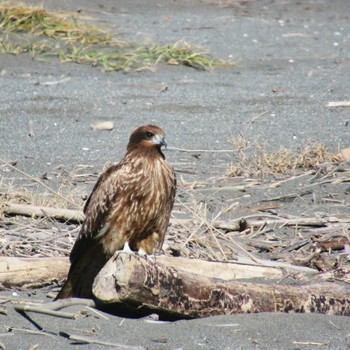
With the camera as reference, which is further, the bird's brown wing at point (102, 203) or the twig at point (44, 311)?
the bird's brown wing at point (102, 203)

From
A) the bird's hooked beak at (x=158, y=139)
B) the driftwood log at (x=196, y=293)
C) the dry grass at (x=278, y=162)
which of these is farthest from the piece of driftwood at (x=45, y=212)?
Answer: the dry grass at (x=278, y=162)

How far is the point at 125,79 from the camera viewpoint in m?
13.9

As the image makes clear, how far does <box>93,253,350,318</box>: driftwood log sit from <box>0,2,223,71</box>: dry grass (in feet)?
27.8

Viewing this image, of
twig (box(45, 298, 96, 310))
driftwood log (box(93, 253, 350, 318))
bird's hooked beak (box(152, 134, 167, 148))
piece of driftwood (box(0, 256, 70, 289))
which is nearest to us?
driftwood log (box(93, 253, 350, 318))

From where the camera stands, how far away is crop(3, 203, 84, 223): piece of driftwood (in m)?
7.84

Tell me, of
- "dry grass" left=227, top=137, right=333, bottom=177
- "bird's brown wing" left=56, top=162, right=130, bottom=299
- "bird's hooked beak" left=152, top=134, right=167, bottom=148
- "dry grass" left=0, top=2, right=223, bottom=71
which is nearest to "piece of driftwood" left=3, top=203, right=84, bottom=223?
"bird's brown wing" left=56, top=162, right=130, bottom=299

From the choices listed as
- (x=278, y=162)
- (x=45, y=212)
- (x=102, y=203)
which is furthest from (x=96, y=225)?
(x=278, y=162)

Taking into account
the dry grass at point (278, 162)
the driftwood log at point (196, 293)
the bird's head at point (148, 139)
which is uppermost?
the bird's head at point (148, 139)

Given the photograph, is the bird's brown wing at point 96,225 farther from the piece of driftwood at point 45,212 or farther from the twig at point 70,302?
the piece of driftwood at point 45,212

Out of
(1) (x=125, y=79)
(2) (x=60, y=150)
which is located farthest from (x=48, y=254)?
(1) (x=125, y=79)

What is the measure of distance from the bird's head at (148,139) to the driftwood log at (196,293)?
47.0 inches

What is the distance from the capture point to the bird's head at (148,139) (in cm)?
692

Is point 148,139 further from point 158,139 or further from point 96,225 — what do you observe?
point 96,225

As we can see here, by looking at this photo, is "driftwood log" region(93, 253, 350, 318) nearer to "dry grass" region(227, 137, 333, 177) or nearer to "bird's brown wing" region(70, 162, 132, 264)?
"bird's brown wing" region(70, 162, 132, 264)
